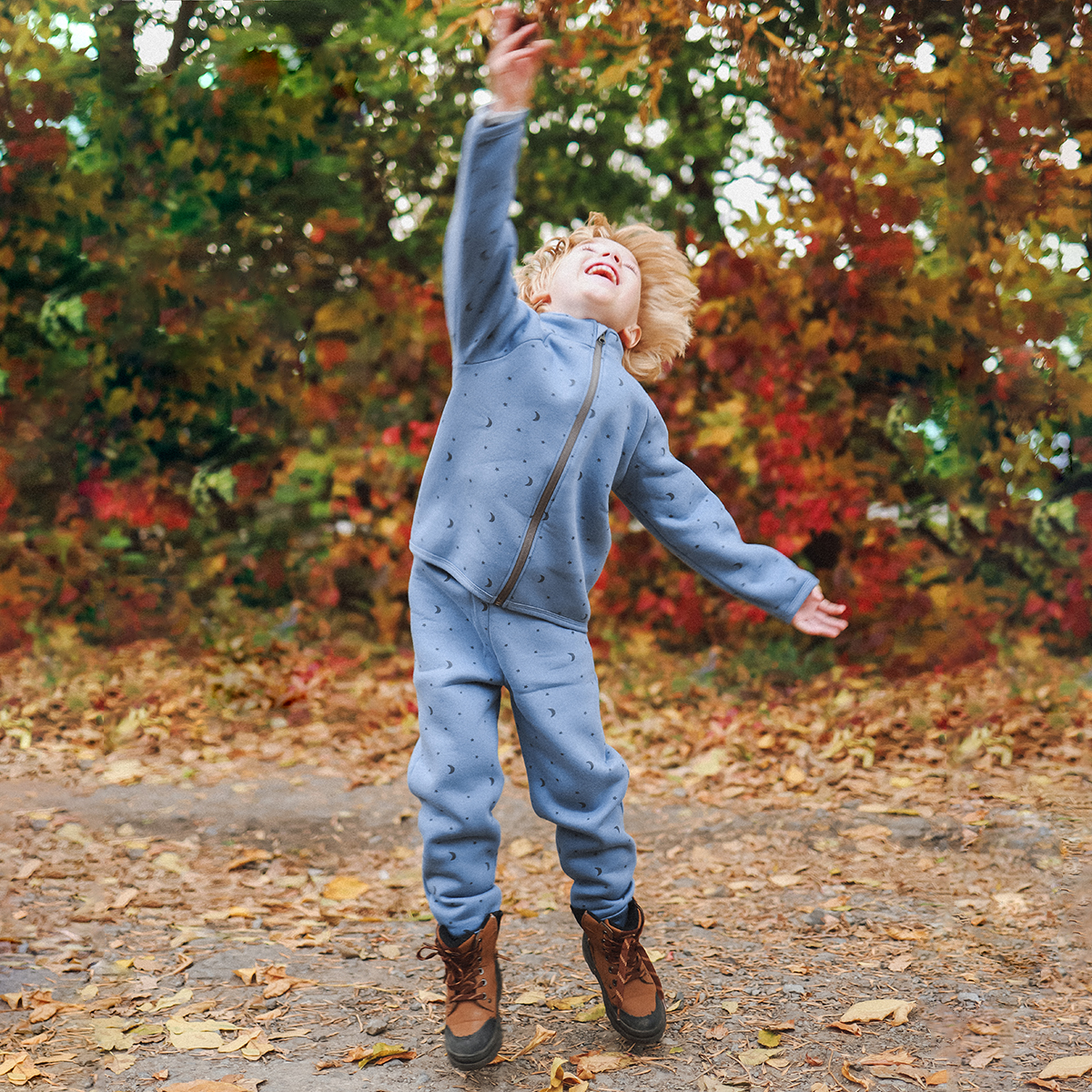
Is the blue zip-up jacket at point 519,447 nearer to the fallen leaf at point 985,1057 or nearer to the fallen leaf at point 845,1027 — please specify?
the fallen leaf at point 845,1027

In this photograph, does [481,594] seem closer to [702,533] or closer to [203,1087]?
[702,533]

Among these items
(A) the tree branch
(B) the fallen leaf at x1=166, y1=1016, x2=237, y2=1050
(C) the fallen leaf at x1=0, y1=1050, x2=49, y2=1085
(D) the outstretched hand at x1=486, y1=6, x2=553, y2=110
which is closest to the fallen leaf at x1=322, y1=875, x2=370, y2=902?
(B) the fallen leaf at x1=166, y1=1016, x2=237, y2=1050

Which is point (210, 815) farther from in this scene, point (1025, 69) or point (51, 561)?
point (1025, 69)

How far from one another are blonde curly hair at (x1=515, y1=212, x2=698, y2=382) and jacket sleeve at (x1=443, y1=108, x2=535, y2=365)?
0.34 m

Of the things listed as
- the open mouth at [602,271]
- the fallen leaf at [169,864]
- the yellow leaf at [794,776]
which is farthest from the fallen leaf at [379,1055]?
the yellow leaf at [794,776]

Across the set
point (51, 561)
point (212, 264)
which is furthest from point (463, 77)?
point (51, 561)

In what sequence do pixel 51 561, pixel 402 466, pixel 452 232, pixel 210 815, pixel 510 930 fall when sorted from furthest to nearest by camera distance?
pixel 51 561
pixel 402 466
pixel 210 815
pixel 510 930
pixel 452 232

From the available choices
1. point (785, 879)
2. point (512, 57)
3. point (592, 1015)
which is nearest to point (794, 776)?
point (785, 879)

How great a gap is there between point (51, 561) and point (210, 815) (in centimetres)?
230

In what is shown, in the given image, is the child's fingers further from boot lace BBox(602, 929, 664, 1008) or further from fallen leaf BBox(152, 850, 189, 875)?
fallen leaf BBox(152, 850, 189, 875)

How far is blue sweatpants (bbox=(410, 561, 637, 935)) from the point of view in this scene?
2.04m

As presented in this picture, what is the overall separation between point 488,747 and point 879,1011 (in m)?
1.06

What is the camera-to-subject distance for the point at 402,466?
4.98 meters

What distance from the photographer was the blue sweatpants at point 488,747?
6.69 feet
